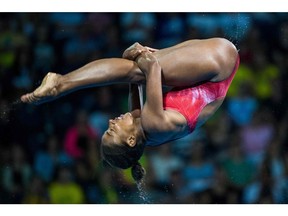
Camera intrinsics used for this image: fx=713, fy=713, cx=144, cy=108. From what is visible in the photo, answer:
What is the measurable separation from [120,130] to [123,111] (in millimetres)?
2604

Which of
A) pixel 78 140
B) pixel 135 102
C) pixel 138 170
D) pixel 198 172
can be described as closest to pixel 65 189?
pixel 78 140

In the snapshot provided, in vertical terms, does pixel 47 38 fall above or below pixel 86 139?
above

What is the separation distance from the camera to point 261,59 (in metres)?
6.51

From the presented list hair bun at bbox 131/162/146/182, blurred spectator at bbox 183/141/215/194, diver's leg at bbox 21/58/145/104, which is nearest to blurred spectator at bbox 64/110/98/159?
blurred spectator at bbox 183/141/215/194

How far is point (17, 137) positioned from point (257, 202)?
2.16 metres

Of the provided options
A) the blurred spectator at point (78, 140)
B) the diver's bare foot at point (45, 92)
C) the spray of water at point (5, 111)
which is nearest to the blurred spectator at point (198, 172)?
the blurred spectator at point (78, 140)

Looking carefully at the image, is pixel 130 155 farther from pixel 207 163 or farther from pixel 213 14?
pixel 213 14

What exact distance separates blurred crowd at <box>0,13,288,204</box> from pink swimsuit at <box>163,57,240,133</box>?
2262 mm

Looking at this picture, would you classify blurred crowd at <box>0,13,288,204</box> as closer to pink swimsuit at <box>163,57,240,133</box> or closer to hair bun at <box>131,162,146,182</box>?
hair bun at <box>131,162,146,182</box>

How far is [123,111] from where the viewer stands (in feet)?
20.9

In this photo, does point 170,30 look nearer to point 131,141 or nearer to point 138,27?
point 138,27

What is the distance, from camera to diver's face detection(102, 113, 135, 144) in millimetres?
3764
